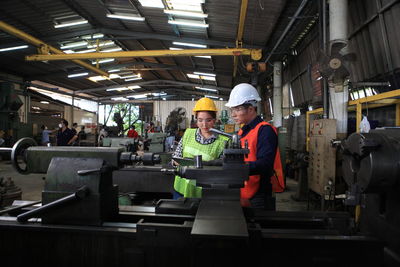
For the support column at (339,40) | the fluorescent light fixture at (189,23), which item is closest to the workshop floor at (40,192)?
the support column at (339,40)

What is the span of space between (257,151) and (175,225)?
66 cm

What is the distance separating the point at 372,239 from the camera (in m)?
0.72

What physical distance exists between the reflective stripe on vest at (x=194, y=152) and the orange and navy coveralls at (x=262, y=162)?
23 cm

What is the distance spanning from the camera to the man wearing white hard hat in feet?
4.00

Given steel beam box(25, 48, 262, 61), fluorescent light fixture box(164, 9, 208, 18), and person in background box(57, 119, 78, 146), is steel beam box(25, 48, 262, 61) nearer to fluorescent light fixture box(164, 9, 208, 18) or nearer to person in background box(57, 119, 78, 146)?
Result: fluorescent light fixture box(164, 9, 208, 18)

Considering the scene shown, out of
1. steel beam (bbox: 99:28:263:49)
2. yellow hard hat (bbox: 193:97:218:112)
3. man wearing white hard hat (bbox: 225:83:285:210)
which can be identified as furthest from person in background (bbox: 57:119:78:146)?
man wearing white hard hat (bbox: 225:83:285:210)

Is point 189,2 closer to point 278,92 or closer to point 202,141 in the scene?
point 278,92

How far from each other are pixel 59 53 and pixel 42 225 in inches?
264

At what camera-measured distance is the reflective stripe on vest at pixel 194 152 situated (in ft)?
4.88

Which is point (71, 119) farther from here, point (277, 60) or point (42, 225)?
point (42, 225)

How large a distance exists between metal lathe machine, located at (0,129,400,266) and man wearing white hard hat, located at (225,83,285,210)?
0.93 ft

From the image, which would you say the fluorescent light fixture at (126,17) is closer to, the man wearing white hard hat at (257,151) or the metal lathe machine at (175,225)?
the man wearing white hard hat at (257,151)

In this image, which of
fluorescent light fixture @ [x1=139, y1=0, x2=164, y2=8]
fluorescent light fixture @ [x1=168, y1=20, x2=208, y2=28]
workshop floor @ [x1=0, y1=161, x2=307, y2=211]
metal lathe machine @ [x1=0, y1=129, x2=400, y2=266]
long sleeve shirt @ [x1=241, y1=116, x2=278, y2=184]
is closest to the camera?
metal lathe machine @ [x1=0, y1=129, x2=400, y2=266]

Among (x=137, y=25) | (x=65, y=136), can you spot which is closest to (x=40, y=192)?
(x=65, y=136)
